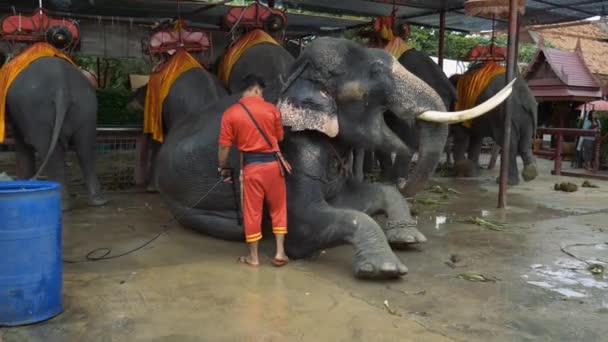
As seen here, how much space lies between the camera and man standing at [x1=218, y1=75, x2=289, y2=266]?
15.0ft

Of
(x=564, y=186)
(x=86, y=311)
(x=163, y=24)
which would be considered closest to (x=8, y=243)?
(x=86, y=311)

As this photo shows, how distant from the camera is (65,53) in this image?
7258 millimetres

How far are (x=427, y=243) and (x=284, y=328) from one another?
2364 mm

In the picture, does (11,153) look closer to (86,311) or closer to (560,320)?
(86,311)

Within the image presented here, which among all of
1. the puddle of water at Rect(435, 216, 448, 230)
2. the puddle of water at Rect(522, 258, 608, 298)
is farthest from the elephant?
the puddle of water at Rect(435, 216, 448, 230)

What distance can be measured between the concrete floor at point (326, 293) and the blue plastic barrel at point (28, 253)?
0.11 m

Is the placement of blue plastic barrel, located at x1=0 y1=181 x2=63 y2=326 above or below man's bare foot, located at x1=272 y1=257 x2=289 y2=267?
above

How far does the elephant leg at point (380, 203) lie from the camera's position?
5.23 m

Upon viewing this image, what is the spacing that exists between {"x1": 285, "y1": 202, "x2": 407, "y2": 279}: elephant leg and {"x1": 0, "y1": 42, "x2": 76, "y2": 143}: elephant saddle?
3719 mm

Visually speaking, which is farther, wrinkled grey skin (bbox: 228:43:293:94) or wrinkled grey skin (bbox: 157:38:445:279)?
wrinkled grey skin (bbox: 228:43:293:94)

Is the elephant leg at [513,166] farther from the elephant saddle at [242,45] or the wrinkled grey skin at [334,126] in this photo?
the wrinkled grey skin at [334,126]

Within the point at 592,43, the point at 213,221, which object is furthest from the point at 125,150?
the point at 592,43

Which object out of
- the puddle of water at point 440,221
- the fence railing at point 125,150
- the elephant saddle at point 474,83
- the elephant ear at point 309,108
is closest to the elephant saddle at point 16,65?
the fence railing at point 125,150

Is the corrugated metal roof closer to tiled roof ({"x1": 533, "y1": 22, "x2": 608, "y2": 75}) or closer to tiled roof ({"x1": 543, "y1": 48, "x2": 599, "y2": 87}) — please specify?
tiled roof ({"x1": 543, "y1": 48, "x2": 599, "y2": 87})
